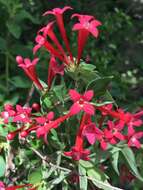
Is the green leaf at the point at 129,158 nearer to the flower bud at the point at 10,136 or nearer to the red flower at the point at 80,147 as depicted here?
the red flower at the point at 80,147

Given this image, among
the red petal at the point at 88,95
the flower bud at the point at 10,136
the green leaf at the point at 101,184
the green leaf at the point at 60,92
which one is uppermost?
the red petal at the point at 88,95

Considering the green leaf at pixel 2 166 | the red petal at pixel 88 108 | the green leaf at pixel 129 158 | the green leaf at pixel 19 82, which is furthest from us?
the green leaf at pixel 19 82

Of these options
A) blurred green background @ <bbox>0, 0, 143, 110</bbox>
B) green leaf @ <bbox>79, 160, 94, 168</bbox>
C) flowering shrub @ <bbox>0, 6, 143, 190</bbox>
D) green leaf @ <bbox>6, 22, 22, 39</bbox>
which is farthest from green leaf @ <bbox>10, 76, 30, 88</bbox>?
green leaf @ <bbox>79, 160, 94, 168</bbox>

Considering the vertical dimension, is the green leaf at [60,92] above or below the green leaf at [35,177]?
above

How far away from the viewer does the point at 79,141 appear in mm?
1675

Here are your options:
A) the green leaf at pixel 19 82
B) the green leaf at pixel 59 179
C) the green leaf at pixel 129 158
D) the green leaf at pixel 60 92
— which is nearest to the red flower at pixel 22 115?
the green leaf at pixel 60 92

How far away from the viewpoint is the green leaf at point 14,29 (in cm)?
226

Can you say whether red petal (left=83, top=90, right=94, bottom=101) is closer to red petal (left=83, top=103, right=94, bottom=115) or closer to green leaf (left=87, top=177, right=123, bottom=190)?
red petal (left=83, top=103, right=94, bottom=115)

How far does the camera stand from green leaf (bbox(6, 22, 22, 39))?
226 cm

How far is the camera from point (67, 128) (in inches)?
71.4

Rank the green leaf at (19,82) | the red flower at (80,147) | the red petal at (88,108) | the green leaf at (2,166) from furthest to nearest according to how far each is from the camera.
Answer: the green leaf at (19,82), the green leaf at (2,166), the red flower at (80,147), the red petal at (88,108)

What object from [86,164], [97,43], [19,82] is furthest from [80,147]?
[97,43]

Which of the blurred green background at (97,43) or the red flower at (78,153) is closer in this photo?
the red flower at (78,153)

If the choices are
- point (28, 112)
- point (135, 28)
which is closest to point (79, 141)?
point (28, 112)
